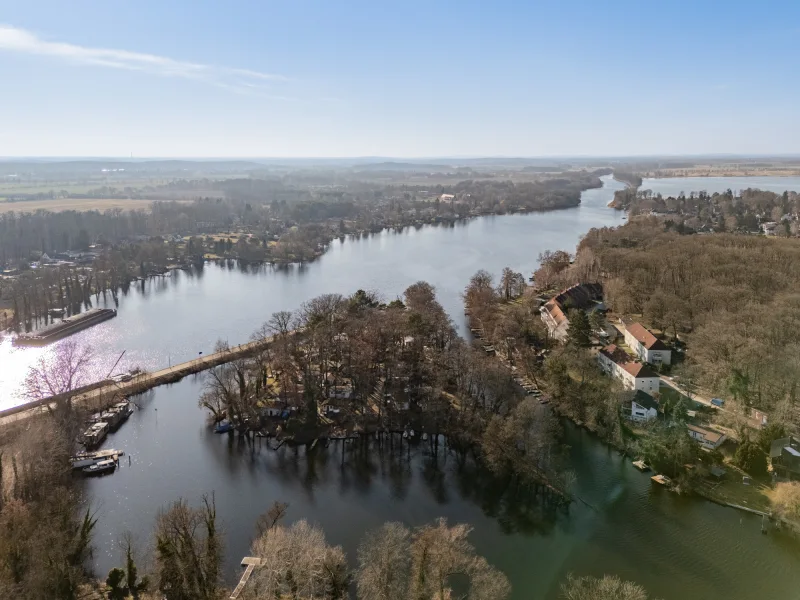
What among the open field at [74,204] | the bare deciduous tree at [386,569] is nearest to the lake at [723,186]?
the open field at [74,204]

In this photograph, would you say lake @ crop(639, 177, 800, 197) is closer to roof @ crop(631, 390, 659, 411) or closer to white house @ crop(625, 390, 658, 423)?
roof @ crop(631, 390, 659, 411)

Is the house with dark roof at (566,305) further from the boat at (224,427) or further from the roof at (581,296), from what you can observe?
the boat at (224,427)

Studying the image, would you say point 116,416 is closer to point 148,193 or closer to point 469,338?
point 469,338

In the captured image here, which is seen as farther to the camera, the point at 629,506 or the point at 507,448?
the point at 507,448

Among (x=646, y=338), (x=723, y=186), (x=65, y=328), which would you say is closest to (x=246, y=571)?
(x=646, y=338)

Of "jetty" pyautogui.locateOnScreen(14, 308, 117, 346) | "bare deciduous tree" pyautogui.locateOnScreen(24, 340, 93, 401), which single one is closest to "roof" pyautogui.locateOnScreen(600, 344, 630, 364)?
"bare deciduous tree" pyautogui.locateOnScreen(24, 340, 93, 401)

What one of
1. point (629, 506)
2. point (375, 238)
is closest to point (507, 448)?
point (629, 506)

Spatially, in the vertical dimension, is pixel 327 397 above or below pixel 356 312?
below
